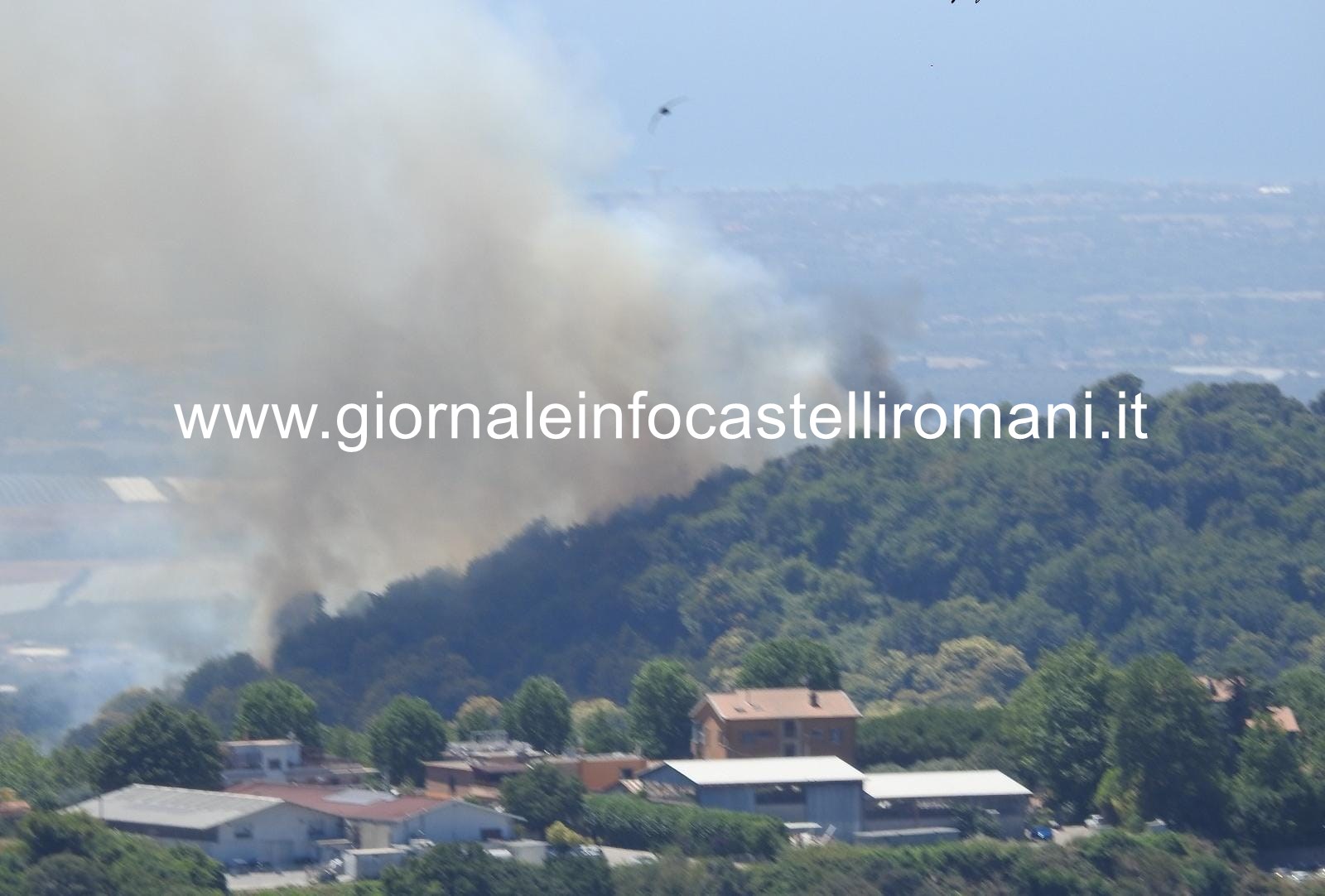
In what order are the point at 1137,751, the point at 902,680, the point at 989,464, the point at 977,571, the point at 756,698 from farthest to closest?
the point at 989,464, the point at 977,571, the point at 902,680, the point at 756,698, the point at 1137,751

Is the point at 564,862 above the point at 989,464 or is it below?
below

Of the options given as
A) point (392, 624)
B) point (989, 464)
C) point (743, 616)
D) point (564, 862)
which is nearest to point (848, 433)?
point (989, 464)

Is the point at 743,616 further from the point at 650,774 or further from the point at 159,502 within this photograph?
the point at 650,774

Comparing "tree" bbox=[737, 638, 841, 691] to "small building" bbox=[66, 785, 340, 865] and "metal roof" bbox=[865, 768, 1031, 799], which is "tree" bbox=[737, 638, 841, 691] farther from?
"small building" bbox=[66, 785, 340, 865]

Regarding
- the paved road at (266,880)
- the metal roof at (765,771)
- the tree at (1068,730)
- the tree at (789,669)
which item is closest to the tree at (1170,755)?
the tree at (1068,730)

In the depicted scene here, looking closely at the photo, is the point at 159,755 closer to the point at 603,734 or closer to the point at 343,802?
the point at 343,802

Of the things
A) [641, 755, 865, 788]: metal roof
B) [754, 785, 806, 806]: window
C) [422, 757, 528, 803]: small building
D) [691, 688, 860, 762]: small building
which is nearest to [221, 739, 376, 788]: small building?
[422, 757, 528, 803]: small building
